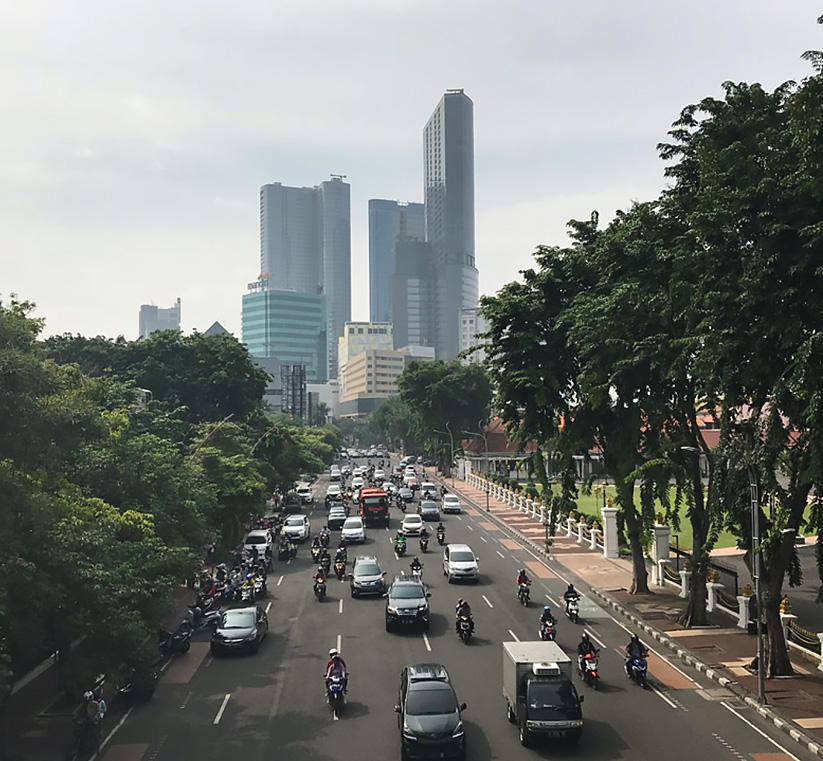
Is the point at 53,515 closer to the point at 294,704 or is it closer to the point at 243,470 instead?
the point at 294,704

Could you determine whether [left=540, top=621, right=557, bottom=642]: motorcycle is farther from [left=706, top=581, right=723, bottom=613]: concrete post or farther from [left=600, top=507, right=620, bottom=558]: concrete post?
[left=600, top=507, right=620, bottom=558]: concrete post

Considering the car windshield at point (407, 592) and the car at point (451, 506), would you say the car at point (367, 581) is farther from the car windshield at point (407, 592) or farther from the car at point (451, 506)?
the car at point (451, 506)

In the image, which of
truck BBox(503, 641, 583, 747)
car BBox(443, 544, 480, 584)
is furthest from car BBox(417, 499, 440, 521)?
truck BBox(503, 641, 583, 747)

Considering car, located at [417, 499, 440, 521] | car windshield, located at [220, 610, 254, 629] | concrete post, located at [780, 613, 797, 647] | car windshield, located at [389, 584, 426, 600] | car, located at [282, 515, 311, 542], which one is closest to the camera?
concrete post, located at [780, 613, 797, 647]

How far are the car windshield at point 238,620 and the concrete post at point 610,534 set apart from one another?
84.3 ft

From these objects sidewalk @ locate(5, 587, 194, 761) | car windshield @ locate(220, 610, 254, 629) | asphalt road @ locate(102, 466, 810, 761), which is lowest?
sidewalk @ locate(5, 587, 194, 761)

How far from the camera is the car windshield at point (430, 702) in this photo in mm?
18453

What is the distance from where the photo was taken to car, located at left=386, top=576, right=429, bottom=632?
99.3 feet

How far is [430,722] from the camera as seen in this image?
59.4 feet

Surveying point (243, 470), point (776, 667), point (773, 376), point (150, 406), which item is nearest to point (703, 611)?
point (776, 667)

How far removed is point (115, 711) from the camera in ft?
74.3

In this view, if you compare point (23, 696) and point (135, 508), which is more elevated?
point (135, 508)

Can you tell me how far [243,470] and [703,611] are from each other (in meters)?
29.5

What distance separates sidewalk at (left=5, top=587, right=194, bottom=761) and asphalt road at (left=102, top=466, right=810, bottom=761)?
1.40 meters
